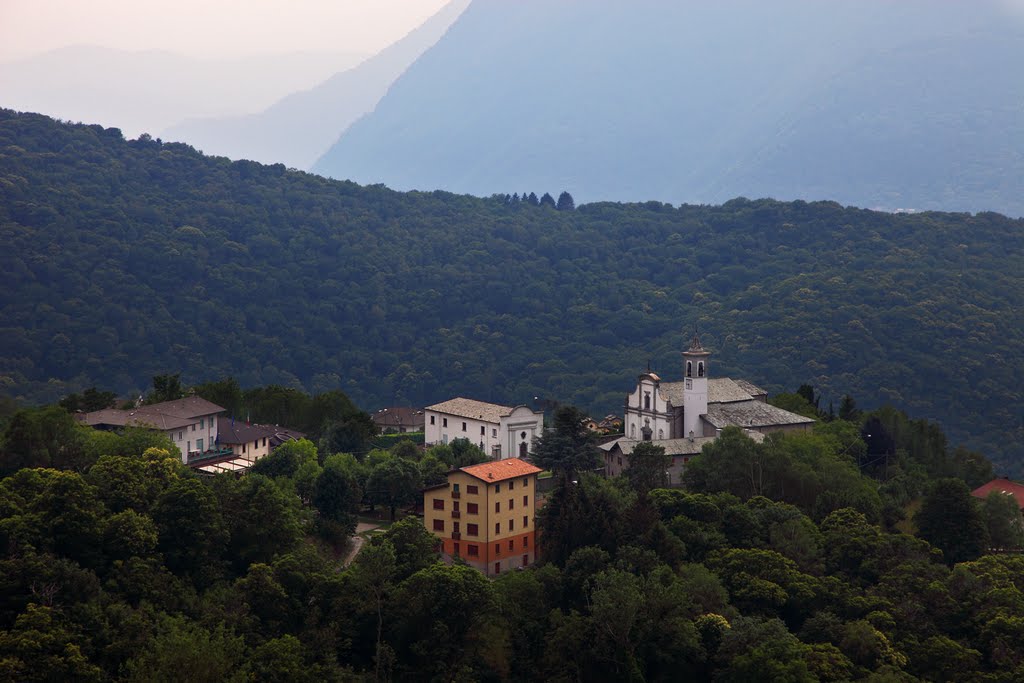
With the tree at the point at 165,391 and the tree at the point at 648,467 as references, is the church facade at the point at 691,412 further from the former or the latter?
the tree at the point at 165,391

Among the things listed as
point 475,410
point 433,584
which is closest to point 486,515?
point 433,584

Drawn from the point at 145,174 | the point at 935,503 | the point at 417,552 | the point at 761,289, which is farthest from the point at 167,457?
the point at 145,174

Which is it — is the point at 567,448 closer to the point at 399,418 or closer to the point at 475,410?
the point at 475,410

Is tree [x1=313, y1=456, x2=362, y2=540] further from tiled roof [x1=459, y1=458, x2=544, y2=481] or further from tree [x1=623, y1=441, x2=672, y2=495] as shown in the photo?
tree [x1=623, y1=441, x2=672, y2=495]

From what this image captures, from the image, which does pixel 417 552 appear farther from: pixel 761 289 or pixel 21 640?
pixel 761 289

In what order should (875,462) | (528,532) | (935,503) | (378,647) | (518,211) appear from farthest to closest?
(518,211) < (875,462) < (935,503) < (528,532) < (378,647)

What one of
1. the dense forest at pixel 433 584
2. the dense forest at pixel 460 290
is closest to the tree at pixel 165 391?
the dense forest at pixel 433 584
